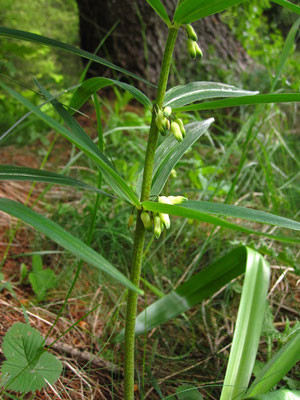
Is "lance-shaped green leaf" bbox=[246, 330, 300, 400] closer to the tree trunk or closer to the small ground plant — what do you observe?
the small ground plant

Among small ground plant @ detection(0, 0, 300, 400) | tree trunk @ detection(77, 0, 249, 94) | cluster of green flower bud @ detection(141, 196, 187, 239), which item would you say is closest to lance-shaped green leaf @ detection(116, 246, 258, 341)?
small ground plant @ detection(0, 0, 300, 400)

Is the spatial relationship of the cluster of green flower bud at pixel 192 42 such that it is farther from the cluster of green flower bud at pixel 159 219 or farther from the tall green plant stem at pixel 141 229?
the cluster of green flower bud at pixel 159 219

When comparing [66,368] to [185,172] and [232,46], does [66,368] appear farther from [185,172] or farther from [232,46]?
[232,46]

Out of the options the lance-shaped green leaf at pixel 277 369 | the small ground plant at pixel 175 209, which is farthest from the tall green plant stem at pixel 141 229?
the lance-shaped green leaf at pixel 277 369

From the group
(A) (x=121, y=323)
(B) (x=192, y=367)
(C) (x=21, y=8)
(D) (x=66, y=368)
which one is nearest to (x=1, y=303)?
(D) (x=66, y=368)

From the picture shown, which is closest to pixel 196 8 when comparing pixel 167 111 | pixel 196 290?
pixel 167 111
